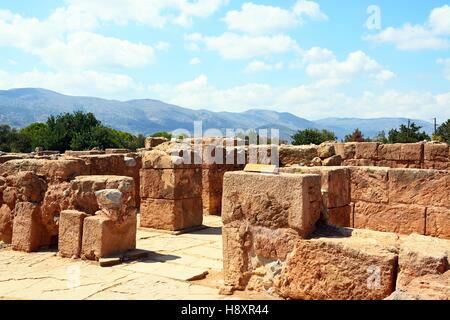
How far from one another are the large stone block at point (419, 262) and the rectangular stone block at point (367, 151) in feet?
28.9

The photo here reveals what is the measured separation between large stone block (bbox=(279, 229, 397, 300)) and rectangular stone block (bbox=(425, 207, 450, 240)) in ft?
8.70

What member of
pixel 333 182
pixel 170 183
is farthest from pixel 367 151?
pixel 333 182

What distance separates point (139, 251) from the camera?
6867 mm

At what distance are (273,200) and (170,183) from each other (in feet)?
15.9

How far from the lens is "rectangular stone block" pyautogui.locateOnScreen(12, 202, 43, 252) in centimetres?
731

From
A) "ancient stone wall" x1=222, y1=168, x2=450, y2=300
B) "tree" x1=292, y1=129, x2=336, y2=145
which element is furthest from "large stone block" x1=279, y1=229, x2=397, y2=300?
"tree" x1=292, y1=129, x2=336, y2=145

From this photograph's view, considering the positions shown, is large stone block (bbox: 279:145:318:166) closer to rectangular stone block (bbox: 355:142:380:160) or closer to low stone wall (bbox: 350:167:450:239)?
rectangular stone block (bbox: 355:142:380:160)

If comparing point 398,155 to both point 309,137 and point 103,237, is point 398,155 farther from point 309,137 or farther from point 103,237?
point 309,137

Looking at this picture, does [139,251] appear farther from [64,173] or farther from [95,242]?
[64,173]

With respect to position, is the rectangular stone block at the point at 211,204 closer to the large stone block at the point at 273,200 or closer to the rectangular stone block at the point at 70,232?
the rectangular stone block at the point at 70,232

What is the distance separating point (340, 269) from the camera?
393cm

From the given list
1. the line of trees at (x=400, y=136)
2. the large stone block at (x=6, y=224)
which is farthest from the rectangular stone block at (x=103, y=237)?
the line of trees at (x=400, y=136)

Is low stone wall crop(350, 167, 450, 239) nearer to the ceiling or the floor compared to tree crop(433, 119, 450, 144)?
nearer to the floor
